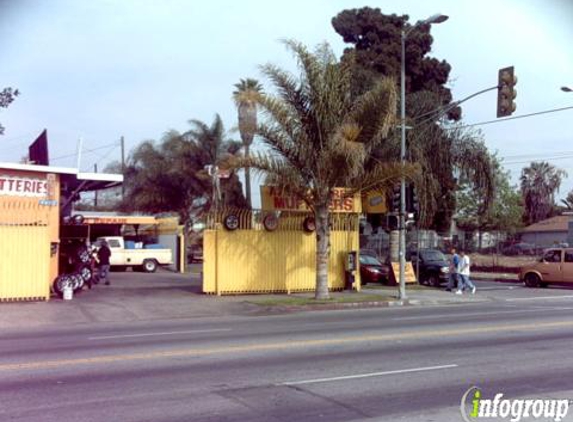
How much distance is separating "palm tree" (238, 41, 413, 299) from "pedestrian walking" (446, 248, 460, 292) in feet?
20.0

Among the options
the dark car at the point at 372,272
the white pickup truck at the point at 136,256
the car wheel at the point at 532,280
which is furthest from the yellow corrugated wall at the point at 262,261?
the white pickup truck at the point at 136,256

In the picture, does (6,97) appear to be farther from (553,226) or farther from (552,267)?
(553,226)

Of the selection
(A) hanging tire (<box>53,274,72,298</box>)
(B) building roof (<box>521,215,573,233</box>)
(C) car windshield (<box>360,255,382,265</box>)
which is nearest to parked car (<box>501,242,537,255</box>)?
(B) building roof (<box>521,215,573,233</box>)

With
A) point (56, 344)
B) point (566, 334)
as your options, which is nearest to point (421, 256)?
point (566, 334)

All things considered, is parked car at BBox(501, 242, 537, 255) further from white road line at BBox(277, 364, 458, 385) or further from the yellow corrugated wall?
white road line at BBox(277, 364, 458, 385)

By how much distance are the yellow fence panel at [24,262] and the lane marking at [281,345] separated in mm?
11580

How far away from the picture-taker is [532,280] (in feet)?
103

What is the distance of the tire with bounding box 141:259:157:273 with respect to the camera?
130 ft

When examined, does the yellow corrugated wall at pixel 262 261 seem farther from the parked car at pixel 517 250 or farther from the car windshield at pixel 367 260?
the parked car at pixel 517 250

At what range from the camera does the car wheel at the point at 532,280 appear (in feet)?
102

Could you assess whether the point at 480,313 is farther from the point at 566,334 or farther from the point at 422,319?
the point at 566,334

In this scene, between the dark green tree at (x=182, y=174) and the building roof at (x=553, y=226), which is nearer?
the dark green tree at (x=182, y=174)

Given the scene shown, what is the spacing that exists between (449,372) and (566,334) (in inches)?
208

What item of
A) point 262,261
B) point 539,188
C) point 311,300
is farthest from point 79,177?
point 539,188
